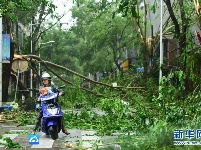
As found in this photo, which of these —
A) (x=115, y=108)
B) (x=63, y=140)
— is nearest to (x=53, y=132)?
(x=63, y=140)

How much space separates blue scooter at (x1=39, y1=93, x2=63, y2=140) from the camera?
34.8 feet

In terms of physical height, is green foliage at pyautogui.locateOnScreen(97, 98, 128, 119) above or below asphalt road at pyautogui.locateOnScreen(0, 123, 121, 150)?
above

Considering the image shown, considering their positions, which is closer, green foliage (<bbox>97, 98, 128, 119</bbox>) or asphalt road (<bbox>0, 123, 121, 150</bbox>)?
asphalt road (<bbox>0, 123, 121, 150</bbox>)

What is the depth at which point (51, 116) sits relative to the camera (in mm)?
10594

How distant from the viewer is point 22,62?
18.8 m

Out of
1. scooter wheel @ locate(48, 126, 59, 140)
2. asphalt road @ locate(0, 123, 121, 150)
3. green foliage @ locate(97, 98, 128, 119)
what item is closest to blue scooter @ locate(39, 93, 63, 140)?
scooter wheel @ locate(48, 126, 59, 140)

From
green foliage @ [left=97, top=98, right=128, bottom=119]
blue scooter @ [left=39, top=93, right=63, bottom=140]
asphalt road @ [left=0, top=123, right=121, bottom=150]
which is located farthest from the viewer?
blue scooter @ [left=39, top=93, right=63, bottom=140]

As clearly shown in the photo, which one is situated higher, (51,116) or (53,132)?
(51,116)

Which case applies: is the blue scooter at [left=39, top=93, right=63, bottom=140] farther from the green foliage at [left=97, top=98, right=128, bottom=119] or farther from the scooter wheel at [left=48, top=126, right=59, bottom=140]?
the green foliage at [left=97, top=98, right=128, bottom=119]

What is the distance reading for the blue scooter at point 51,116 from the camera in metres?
10.6

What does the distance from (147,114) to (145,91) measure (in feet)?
24.2

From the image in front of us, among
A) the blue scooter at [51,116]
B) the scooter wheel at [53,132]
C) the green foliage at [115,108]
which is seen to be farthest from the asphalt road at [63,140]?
the green foliage at [115,108]

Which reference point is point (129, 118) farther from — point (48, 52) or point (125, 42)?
point (48, 52)

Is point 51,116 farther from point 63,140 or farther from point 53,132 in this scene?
point 63,140
